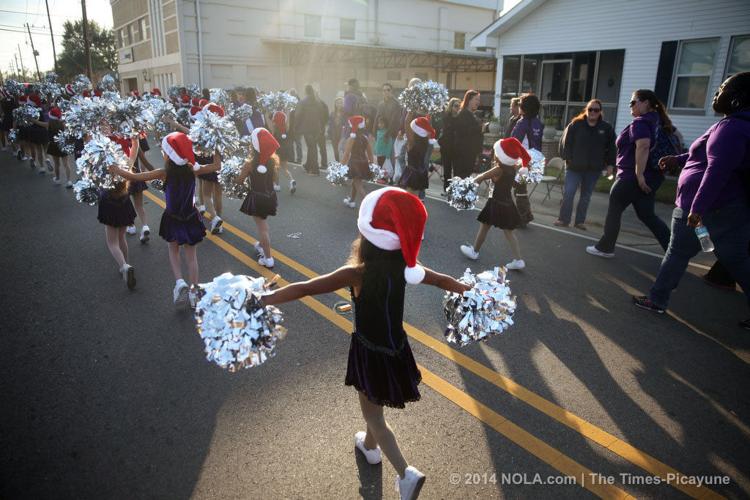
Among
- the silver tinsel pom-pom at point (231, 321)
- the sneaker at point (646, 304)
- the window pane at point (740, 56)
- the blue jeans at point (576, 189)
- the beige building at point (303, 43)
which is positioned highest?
the beige building at point (303, 43)

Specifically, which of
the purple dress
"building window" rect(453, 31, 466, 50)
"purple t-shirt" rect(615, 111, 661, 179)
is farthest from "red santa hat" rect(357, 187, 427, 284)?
"building window" rect(453, 31, 466, 50)

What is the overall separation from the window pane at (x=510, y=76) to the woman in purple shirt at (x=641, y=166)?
11.8 m

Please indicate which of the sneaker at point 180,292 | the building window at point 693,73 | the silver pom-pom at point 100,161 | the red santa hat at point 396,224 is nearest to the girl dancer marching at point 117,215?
the silver pom-pom at point 100,161

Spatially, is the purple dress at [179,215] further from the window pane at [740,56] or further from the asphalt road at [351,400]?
the window pane at [740,56]

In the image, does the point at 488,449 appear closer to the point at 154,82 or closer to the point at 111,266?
the point at 111,266

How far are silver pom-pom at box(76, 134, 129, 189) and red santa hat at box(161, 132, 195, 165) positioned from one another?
712 millimetres

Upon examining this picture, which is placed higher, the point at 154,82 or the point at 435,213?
the point at 154,82

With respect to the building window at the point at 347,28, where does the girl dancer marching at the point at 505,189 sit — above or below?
below

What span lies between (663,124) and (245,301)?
582 cm

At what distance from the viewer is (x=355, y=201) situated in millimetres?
9000

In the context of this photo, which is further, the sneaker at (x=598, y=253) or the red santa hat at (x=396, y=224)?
the sneaker at (x=598, y=253)

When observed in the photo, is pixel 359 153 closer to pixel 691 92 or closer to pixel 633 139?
pixel 633 139

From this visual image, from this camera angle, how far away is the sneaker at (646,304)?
480 cm

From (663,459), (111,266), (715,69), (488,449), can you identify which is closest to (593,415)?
(663,459)
